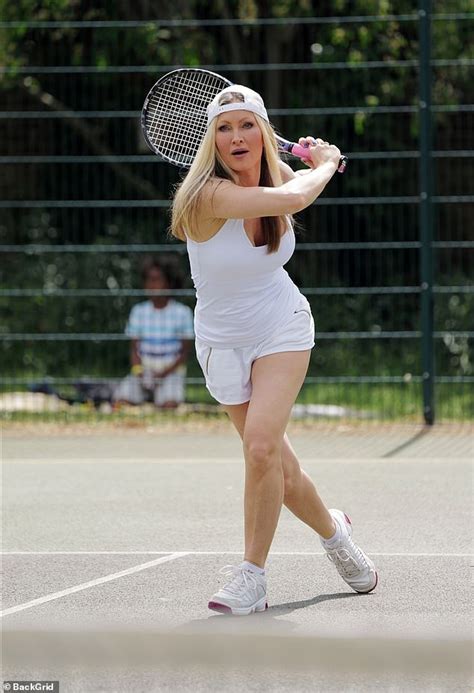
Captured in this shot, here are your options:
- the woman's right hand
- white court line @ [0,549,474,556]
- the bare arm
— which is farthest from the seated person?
the bare arm

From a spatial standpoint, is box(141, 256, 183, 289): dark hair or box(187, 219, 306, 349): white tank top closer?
box(187, 219, 306, 349): white tank top

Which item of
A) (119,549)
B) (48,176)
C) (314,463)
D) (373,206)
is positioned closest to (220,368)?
(119,549)

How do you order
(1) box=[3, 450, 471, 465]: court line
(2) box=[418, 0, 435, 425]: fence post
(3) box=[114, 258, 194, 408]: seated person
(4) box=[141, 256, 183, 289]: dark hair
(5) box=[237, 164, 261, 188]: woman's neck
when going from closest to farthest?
(5) box=[237, 164, 261, 188]: woman's neck
(1) box=[3, 450, 471, 465]: court line
(2) box=[418, 0, 435, 425]: fence post
(3) box=[114, 258, 194, 408]: seated person
(4) box=[141, 256, 183, 289]: dark hair

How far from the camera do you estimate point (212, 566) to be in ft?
21.0

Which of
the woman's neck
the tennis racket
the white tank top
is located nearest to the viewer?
the white tank top

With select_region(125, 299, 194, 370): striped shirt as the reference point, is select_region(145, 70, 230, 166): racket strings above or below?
above

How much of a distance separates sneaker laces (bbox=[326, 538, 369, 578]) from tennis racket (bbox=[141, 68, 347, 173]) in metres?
1.56

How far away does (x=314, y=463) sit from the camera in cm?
964

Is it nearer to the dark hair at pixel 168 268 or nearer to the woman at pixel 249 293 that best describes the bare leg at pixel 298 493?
the woman at pixel 249 293

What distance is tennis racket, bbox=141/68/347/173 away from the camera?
611cm

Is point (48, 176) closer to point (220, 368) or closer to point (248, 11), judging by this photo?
point (248, 11)

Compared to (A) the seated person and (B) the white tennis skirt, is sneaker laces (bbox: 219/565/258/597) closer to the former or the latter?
(B) the white tennis skirt

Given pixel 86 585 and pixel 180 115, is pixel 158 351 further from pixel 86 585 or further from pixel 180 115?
pixel 86 585

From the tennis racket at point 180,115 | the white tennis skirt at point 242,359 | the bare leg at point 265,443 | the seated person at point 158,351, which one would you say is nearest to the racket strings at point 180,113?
the tennis racket at point 180,115
